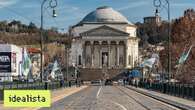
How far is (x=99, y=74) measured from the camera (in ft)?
640

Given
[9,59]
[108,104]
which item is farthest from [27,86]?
[9,59]

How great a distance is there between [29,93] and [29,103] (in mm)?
374

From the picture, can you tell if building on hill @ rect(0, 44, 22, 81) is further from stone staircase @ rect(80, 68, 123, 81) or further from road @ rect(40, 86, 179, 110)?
stone staircase @ rect(80, 68, 123, 81)

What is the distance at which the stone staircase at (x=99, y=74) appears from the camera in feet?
629

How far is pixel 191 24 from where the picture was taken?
12188 centimetres

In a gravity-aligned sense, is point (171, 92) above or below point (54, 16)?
below

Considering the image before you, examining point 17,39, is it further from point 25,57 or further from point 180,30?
point 25,57

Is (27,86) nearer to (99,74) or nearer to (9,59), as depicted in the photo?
(9,59)

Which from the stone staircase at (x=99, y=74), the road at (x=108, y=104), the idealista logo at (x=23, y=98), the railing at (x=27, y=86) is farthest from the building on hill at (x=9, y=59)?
the stone staircase at (x=99, y=74)

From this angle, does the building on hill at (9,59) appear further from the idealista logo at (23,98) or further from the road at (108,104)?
the idealista logo at (23,98)

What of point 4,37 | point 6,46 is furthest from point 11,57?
point 4,37

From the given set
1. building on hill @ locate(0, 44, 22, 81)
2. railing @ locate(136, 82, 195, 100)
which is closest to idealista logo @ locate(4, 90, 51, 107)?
railing @ locate(136, 82, 195, 100)

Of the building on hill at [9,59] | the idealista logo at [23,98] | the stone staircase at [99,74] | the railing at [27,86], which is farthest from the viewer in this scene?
the stone staircase at [99,74]

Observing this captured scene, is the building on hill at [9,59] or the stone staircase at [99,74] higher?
the building on hill at [9,59]
